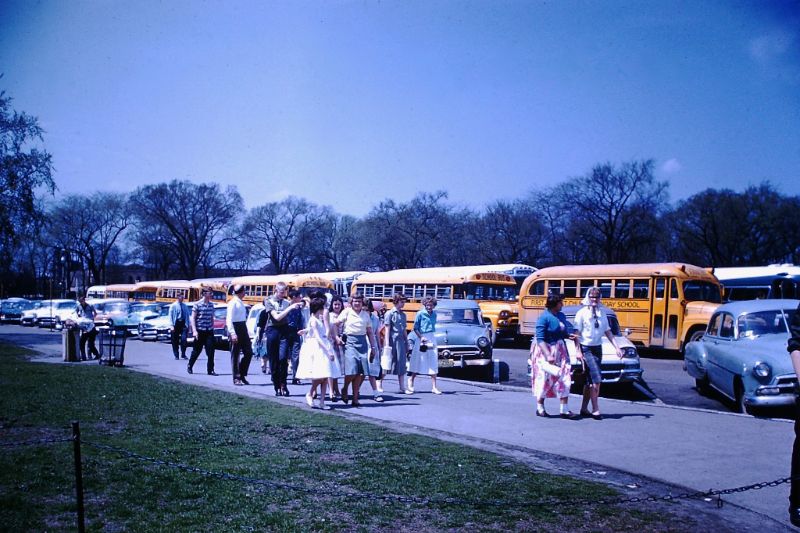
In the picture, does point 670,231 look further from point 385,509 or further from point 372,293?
point 385,509

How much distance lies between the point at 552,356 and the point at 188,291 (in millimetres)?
38275

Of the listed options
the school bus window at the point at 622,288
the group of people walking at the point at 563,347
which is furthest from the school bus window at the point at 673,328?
the group of people walking at the point at 563,347

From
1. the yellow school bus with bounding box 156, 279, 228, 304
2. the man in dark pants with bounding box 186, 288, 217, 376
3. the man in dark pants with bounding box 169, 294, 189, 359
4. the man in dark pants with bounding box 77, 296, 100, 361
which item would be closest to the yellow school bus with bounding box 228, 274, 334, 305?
the yellow school bus with bounding box 156, 279, 228, 304

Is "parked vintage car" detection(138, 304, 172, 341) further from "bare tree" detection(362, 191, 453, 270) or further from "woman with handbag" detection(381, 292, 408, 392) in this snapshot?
"bare tree" detection(362, 191, 453, 270)

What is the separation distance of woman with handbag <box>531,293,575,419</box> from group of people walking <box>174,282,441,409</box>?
106 inches

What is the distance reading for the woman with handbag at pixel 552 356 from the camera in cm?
1000

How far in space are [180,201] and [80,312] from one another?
5881 centimetres

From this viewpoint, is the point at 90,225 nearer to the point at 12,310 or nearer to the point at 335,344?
the point at 12,310

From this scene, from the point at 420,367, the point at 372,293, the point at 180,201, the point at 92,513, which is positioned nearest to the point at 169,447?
the point at 92,513

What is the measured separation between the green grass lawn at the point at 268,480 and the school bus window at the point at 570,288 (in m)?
16.7

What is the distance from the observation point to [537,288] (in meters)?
26.1

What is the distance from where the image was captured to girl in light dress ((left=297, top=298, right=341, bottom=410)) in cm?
1066

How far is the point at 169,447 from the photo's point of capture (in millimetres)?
7539

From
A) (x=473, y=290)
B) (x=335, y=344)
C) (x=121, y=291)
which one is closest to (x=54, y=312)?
(x=121, y=291)
